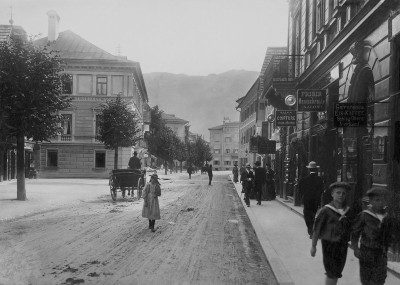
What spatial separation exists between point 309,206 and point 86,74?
37843mm

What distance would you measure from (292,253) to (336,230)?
3.56 m

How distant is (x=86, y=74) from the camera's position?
45500mm

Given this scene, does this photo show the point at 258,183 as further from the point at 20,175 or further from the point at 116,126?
the point at 116,126

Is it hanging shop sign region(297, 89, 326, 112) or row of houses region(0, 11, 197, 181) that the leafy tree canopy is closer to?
row of houses region(0, 11, 197, 181)

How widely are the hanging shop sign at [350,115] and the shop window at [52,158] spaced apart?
38.8 m

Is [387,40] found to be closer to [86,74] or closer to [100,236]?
[100,236]

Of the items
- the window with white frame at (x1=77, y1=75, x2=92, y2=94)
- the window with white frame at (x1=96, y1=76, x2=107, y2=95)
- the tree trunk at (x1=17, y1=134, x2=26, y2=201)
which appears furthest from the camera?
the window with white frame at (x1=96, y1=76, x2=107, y2=95)

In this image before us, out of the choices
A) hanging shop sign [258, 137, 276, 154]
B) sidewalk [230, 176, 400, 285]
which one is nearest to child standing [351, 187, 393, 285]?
sidewalk [230, 176, 400, 285]

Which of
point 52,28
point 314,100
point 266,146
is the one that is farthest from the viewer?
point 52,28

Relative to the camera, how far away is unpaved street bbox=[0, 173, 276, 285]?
260 inches

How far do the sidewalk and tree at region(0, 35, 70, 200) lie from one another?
8.18 meters

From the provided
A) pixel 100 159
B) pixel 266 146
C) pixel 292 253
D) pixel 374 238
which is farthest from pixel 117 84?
pixel 374 238

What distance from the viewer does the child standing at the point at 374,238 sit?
4742mm

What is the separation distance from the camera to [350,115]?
955 cm
